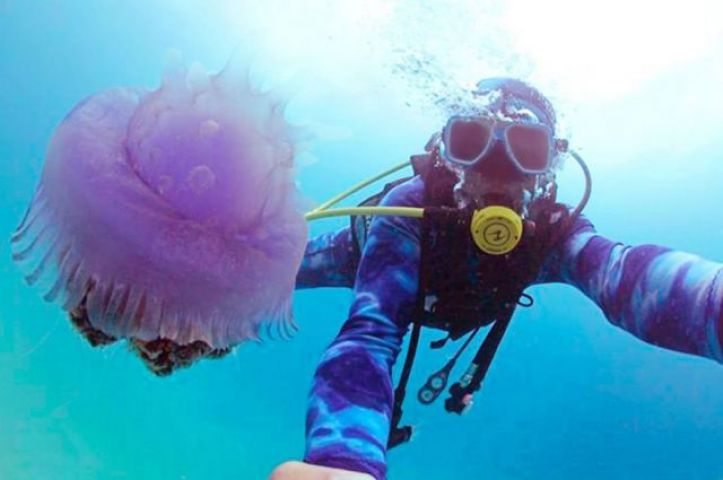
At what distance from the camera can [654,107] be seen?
9.51m

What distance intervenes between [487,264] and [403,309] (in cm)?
62

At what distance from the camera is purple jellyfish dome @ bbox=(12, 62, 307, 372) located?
1.43m

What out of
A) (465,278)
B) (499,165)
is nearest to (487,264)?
(465,278)

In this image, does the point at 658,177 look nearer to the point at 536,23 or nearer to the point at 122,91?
the point at 536,23

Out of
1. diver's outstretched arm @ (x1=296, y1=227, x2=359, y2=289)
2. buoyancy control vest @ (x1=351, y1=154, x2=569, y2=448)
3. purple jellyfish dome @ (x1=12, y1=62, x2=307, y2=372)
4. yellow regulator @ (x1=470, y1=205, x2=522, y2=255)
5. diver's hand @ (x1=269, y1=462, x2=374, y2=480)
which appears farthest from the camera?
diver's outstretched arm @ (x1=296, y1=227, x2=359, y2=289)

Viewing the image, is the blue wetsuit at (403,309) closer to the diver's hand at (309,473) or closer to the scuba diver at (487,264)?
Answer: the scuba diver at (487,264)

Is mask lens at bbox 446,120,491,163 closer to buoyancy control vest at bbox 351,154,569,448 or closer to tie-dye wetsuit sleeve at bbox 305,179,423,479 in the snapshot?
buoyancy control vest at bbox 351,154,569,448

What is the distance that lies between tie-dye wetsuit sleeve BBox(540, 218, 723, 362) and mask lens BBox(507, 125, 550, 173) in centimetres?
47

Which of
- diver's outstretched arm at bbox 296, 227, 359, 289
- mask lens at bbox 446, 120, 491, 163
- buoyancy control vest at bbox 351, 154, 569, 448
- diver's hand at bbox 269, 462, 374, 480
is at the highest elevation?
diver's outstretched arm at bbox 296, 227, 359, 289

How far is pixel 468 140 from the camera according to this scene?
320 cm

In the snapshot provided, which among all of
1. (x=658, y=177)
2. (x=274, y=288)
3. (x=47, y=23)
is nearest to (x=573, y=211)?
(x=274, y=288)

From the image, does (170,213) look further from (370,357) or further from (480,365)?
(480,365)

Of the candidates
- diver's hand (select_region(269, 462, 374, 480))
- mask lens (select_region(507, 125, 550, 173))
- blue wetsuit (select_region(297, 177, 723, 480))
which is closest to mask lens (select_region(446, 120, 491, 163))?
mask lens (select_region(507, 125, 550, 173))

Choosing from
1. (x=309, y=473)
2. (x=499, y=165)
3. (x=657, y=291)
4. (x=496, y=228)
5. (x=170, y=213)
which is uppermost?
(x=499, y=165)
